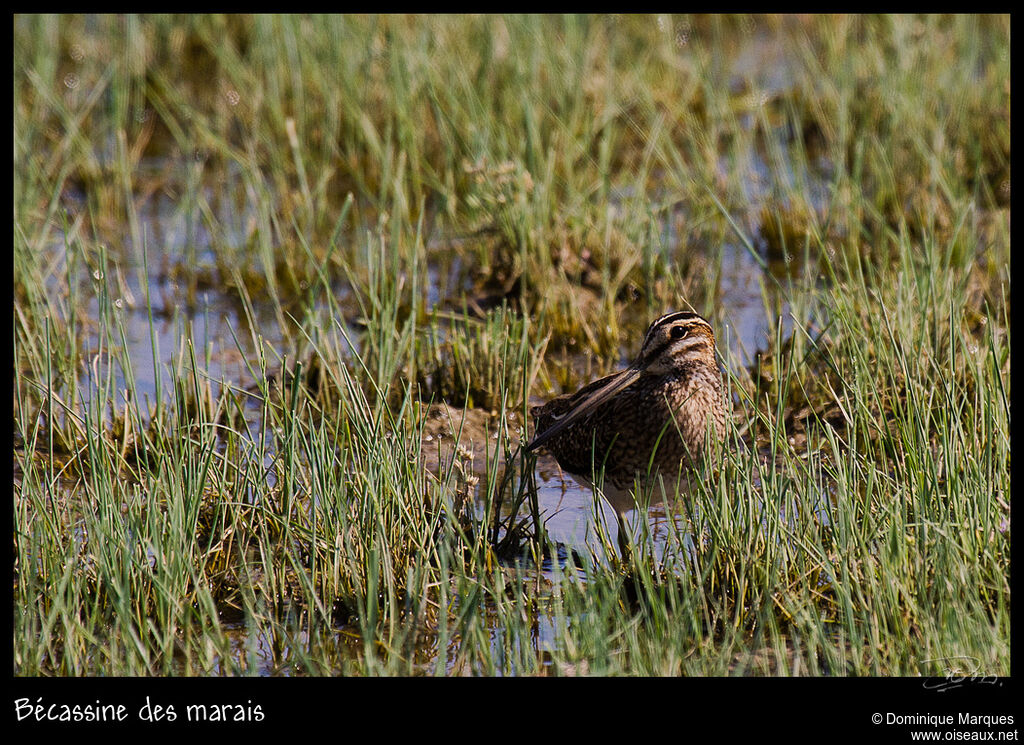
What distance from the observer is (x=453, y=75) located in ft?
25.6

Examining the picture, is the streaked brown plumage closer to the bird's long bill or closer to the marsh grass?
the bird's long bill

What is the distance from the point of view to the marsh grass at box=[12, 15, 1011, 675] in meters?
3.74
